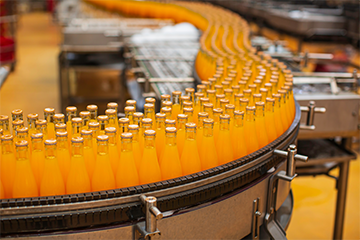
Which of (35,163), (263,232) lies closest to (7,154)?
(35,163)

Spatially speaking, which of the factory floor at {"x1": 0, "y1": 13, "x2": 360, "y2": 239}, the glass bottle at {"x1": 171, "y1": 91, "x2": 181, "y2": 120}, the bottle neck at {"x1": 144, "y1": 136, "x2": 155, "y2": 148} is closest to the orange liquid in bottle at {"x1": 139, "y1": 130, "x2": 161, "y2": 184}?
the bottle neck at {"x1": 144, "y1": 136, "x2": 155, "y2": 148}

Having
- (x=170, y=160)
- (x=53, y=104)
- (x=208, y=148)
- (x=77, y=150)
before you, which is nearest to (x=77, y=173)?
(x=77, y=150)

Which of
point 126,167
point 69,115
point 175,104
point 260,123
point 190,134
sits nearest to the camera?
point 126,167

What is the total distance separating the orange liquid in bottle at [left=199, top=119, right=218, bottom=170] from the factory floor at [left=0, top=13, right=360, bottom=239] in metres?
1.73

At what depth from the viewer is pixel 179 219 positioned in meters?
1.14

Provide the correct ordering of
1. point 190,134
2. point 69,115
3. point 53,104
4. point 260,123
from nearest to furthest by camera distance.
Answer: point 190,134, point 69,115, point 260,123, point 53,104

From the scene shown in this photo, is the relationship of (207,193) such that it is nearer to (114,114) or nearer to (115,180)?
(115,180)

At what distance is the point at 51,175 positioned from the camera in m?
1.06

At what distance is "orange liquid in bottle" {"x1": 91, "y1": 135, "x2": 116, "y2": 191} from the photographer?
109 centimetres

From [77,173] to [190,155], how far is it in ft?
1.15

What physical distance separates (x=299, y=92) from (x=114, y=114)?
1573 mm

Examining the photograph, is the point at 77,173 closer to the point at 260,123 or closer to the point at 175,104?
the point at 175,104

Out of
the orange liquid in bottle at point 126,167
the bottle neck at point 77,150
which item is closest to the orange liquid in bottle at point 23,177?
the bottle neck at point 77,150

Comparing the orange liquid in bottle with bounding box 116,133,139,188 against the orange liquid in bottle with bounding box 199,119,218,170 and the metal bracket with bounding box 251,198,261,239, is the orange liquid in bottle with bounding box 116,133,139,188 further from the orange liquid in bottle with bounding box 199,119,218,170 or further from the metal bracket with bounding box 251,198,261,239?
the metal bracket with bounding box 251,198,261,239
